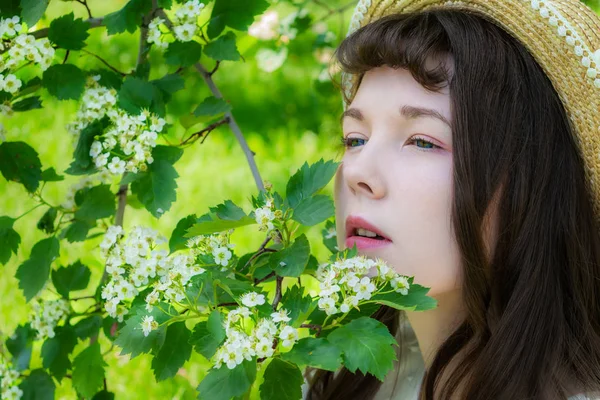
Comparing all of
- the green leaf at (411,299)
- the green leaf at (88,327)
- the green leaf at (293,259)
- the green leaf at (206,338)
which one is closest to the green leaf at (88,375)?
the green leaf at (88,327)

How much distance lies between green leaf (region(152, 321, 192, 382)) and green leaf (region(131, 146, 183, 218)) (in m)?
0.24

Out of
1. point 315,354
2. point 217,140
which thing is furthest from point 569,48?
point 217,140

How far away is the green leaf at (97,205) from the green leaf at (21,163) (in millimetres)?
113

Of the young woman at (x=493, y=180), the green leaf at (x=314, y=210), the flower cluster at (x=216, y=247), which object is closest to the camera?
the green leaf at (x=314, y=210)

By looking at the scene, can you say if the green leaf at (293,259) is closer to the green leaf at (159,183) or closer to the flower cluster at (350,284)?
the flower cluster at (350,284)

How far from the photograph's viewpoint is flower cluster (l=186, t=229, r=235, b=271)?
1.35 m

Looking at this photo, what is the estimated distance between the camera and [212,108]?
5.49 ft

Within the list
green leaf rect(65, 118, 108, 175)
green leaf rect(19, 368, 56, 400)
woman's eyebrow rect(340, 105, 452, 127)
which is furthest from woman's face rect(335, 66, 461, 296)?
green leaf rect(19, 368, 56, 400)

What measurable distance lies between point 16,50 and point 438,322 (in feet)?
3.31

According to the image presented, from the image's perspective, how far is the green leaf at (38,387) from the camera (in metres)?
1.77

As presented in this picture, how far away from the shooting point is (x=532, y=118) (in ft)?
4.95

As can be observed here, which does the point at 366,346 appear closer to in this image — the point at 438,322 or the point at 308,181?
the point at 308,181

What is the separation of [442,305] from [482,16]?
590mm

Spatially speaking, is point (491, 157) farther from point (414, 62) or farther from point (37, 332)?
point (37, 332)
